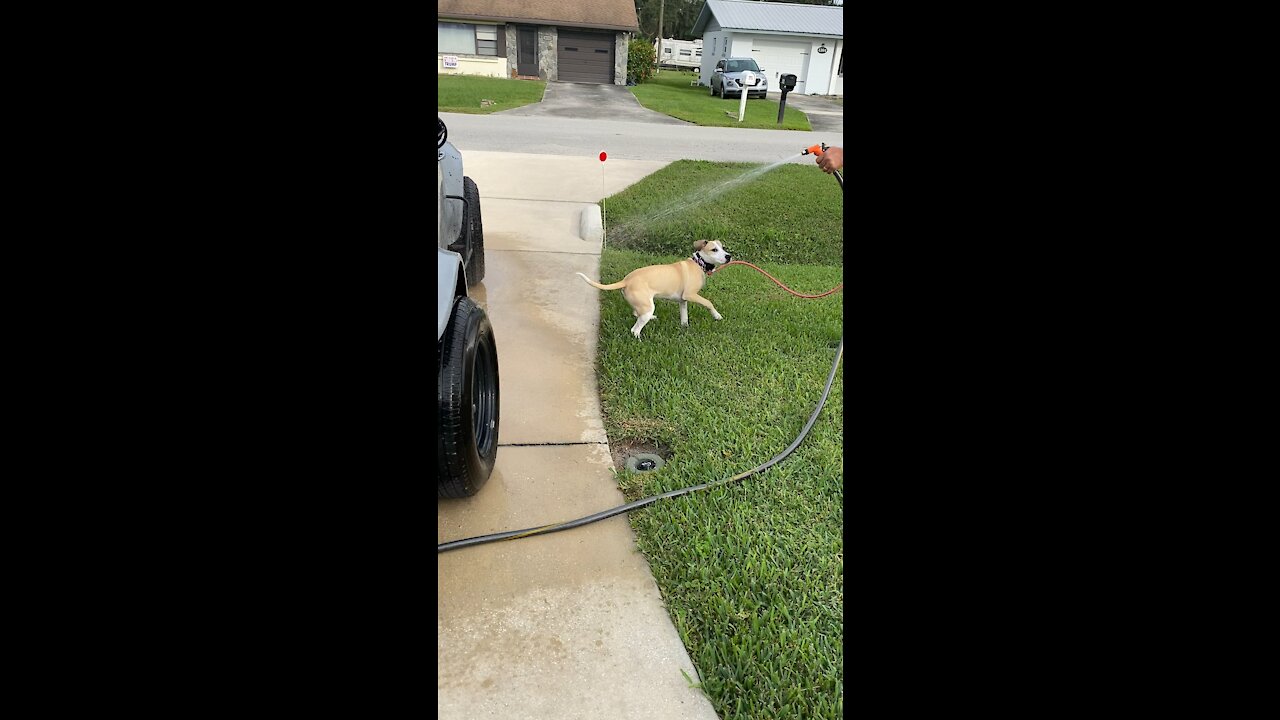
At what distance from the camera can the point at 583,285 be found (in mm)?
5910

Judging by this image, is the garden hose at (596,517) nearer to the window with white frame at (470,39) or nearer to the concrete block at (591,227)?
the concrete block at (591,227)

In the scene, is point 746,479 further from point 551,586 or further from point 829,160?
point 829,160

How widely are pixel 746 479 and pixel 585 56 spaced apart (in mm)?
30404

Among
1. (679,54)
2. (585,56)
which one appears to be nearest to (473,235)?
(585,56)

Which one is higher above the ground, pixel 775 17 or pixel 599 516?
pixel 775 17

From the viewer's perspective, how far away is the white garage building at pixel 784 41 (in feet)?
98.1

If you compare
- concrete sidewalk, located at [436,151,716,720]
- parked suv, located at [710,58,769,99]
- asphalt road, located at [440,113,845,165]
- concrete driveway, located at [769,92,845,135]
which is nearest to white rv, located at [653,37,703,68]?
concrete driveway, located at [769,92,845,135]

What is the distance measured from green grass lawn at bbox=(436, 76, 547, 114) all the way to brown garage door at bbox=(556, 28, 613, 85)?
7.04 ft

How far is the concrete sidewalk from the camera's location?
2070 mm

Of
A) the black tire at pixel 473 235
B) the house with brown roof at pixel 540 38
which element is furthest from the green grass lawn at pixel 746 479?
the house with brown roof at pixel 540 38

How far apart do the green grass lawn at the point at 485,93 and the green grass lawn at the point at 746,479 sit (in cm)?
1163

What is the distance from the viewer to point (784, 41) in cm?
3056
